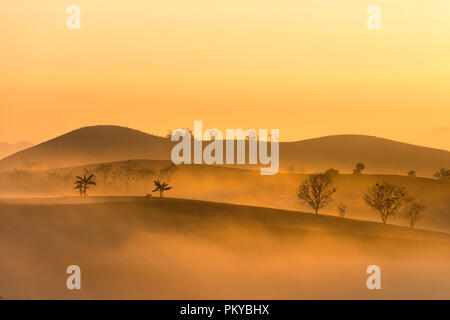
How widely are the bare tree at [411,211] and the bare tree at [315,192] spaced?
4.74 meters

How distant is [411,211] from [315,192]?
6459 mm

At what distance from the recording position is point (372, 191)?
145 feet

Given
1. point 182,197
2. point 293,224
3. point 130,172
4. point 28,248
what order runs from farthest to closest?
point 130,172, point 182,197, point 293,224, point 28,248

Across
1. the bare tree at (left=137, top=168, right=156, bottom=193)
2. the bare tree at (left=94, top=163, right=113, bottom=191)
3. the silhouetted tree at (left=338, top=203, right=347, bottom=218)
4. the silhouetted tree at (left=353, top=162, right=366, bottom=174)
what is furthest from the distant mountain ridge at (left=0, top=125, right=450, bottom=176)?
the silhouetted tree at (left=338, top=203, right=347, bottom=218)

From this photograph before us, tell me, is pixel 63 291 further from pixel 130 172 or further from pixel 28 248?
pixel 130 172

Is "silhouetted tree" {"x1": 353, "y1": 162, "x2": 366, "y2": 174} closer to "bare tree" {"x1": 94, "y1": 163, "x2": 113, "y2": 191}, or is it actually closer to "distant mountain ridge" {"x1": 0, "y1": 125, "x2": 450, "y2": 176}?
"distant mountain ridge" {"x1": 0, "y1": 125, "x2": 450, "y2": 176}

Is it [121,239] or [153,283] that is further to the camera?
[121,239]

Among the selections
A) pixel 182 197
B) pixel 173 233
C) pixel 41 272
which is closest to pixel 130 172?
pixel 182 197

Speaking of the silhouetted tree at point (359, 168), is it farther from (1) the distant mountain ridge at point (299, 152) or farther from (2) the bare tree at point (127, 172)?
(2) the bare tree at point (127, 172)

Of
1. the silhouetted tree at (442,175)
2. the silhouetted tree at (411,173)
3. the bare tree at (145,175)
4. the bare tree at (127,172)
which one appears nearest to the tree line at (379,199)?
the silhouetted tree at (411,173)

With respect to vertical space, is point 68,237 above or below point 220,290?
above

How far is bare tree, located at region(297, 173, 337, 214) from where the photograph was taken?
41062 mm

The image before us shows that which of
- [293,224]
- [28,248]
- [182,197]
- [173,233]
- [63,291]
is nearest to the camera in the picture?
[63,291]

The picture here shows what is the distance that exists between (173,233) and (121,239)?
2.92m
